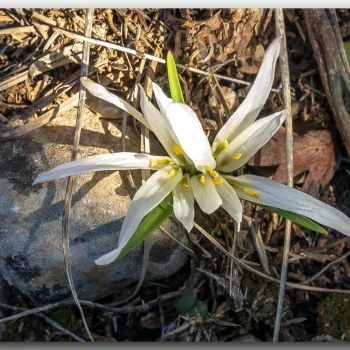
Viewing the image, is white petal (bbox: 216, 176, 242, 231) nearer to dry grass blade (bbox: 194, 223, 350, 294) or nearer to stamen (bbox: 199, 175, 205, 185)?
stamen (bbox: 199, 175, 205, 185)

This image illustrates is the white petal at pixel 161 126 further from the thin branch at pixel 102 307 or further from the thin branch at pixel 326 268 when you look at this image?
the thin branch at pixel 326 268

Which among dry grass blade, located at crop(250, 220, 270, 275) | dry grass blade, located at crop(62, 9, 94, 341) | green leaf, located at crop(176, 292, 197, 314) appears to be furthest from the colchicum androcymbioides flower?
green leaf, located at crop(176, 292, 197, 314)

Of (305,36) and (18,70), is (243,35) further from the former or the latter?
(18,70)

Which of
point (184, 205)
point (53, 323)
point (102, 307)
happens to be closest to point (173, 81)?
point (184, 205)

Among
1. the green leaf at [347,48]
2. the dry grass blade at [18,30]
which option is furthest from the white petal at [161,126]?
the green leaf at [347,48]

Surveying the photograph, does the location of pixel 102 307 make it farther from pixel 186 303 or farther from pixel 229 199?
pixel 229 199
